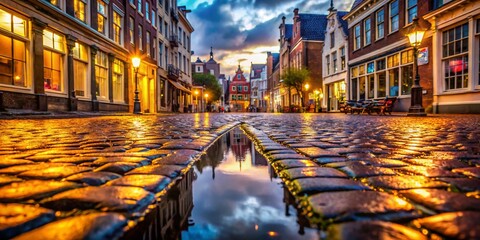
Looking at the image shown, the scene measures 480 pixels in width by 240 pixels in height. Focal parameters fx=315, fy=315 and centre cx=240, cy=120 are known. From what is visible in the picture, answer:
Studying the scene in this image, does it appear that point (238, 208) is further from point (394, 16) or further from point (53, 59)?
point (394, 16)

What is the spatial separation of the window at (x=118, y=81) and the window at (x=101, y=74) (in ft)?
2.98

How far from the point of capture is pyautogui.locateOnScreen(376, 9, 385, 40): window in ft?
64.9

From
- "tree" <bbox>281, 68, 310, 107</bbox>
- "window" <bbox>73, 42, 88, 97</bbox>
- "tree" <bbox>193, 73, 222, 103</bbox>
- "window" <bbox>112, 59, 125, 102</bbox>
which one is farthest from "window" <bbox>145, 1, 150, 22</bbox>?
"tree" <bbox>193, 73, 222, 103</bbox>

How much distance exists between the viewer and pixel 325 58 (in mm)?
30047

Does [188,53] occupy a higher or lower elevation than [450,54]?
higher

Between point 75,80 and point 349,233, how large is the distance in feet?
50.3

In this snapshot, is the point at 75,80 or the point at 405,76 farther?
the point at 405,76

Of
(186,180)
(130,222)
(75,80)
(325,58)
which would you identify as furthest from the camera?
(325,58)

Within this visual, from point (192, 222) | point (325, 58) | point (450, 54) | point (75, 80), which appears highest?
point (325, 58)

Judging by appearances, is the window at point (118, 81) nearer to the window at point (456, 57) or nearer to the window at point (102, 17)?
the window at point (102, 17)

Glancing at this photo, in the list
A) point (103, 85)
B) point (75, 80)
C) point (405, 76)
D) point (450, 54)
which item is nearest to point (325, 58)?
point (405, 76)

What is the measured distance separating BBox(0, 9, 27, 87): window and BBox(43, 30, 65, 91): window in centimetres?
113

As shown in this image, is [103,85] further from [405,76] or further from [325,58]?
[325,58]

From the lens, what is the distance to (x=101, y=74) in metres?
16.6
